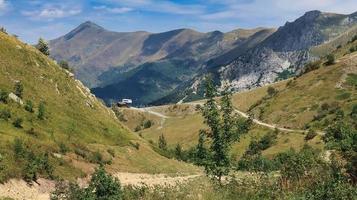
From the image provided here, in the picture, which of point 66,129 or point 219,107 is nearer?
point 219,107

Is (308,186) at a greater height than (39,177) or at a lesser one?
greater

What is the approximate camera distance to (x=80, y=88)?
415ft

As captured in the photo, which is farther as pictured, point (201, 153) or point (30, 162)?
point (30, 162)

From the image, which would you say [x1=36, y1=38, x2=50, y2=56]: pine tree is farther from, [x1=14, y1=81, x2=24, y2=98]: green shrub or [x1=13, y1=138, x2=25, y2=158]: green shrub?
[x1=13, y1=138, x2=25, y2=158]: green shrub

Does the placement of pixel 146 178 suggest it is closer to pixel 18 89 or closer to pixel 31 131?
pixel 31 131

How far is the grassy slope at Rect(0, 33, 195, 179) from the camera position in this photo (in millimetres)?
75625

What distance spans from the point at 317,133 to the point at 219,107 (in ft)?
386

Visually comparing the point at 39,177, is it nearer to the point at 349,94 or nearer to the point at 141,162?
the point at 141,162

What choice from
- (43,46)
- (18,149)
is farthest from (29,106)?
(43,46)

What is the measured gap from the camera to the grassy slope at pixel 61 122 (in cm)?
7562

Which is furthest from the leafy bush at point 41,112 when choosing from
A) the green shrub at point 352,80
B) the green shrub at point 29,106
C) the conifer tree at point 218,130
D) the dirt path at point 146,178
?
Result: the green shrub at point 352,80

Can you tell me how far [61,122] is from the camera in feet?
301

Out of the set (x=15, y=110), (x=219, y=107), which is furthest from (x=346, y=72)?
(x=219, y=107)

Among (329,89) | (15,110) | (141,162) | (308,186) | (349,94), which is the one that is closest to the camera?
(308,186)
